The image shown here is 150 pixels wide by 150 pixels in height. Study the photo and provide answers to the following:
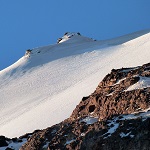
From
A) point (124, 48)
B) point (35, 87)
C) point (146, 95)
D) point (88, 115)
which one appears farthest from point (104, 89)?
point (124, 48)

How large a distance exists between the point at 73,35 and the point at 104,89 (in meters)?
73.1

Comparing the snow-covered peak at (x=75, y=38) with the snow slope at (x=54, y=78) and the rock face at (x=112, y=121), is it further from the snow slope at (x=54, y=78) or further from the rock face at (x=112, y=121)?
the rock face at (x=112, y=121)

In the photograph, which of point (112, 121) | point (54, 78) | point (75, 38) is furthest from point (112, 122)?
point (75, 38)

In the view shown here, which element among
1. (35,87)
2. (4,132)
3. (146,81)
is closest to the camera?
(146,81)

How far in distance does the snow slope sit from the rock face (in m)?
17.7

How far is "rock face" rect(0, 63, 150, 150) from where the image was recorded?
13562 millimetres

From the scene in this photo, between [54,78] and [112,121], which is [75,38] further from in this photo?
[112,121]

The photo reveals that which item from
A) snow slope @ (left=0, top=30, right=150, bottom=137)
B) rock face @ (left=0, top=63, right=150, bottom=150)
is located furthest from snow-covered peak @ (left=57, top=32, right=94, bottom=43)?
rock face @ (left=0, top=63, right=150, bottom=150)

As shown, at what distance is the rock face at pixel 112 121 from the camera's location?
1356cm

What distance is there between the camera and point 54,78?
60656mm

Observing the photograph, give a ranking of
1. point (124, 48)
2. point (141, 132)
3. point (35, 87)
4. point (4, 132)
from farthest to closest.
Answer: point (124, 48) < point (35, 87) < point (4, 132) < point (141, 132)

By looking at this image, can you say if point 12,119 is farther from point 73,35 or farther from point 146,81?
point 73,35

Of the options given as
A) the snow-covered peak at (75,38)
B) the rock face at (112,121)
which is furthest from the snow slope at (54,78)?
the rock face at (112,121)

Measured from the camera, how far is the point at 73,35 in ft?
306
